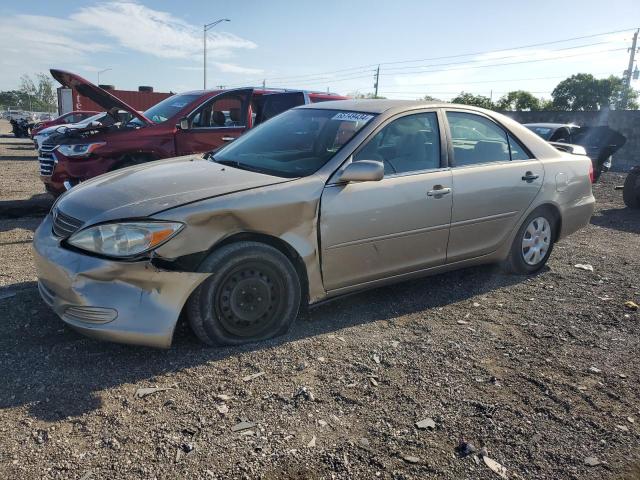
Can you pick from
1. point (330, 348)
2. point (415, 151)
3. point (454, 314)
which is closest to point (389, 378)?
point (330, 348)

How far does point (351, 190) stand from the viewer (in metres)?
3.82

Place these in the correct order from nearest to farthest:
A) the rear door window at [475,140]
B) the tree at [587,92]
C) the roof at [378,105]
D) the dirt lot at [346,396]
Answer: the dirt lot at [346,396] < the roof at [378,105] < the rear door window at [475,140] < the tree at [587,92]

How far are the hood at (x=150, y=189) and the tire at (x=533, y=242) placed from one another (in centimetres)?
263

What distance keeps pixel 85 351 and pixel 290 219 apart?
1557mm

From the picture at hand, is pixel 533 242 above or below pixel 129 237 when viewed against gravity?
below

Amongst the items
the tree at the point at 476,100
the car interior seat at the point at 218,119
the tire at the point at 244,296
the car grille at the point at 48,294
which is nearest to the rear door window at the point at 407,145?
the tire at the point at 244,296

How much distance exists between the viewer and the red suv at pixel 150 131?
696cm

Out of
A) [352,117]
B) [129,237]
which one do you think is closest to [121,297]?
[129,237]

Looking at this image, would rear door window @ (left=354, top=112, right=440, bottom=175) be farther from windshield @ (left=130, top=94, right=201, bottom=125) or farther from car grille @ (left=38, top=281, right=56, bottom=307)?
windshield @ (left=130, top=94, right=201, bottom=125)

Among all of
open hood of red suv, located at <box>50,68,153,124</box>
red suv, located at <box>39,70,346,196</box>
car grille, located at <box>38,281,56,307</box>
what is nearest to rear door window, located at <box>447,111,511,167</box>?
red suv, located at <box>39,70,346,196</box>

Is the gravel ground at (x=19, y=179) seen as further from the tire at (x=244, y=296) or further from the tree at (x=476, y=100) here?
the tree at (x=476, y=100)

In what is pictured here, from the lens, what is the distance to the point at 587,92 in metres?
54.7

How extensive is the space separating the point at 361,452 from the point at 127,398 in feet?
4.32

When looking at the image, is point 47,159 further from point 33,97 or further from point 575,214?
point 33,97
